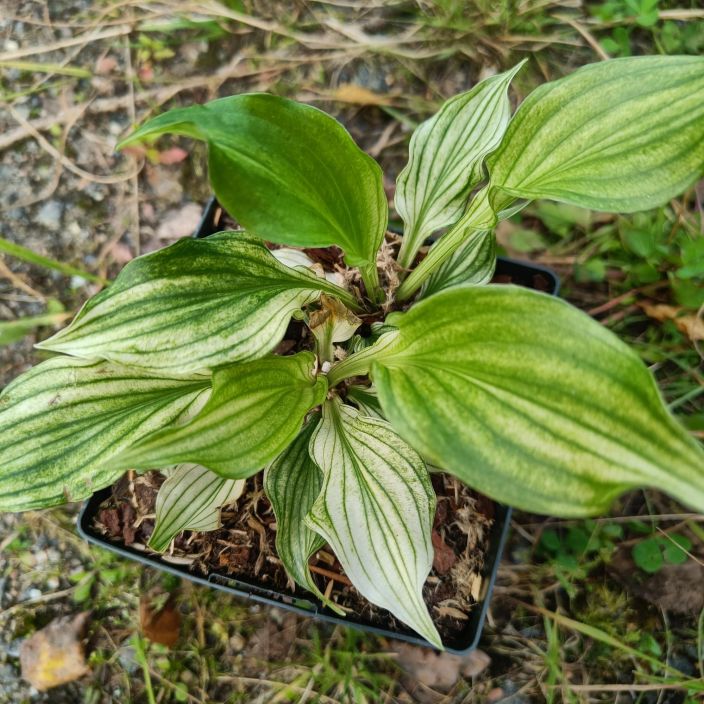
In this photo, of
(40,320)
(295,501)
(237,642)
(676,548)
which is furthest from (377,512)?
(40,320)

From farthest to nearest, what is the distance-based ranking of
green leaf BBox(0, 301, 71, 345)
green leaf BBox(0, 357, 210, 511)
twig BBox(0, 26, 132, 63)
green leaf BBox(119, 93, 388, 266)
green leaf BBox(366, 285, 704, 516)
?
twig BBox(0, 26, 132, 63) → green leaf BBox(0, 301, 71, 345) → green leaf BBox(0, 357, 210, 511) → green leaf BBox(119, 93, 388, 266) → green leaf BBox(366, 285, 704, 516)

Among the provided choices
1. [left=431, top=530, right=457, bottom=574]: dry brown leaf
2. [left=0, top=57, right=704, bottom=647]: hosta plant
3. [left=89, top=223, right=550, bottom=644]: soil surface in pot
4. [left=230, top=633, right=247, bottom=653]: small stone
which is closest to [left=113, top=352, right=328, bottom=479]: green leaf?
[left=0, top=57, right=704, bottom=647]: hosta plant

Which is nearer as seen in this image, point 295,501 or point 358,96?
point 295,501

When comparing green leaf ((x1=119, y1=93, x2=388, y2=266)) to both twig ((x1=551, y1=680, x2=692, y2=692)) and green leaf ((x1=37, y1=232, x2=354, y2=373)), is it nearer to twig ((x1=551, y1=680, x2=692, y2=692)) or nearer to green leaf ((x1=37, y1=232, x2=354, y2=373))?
green leaf ((x1=37, y1=232, x2=354, y2=373))

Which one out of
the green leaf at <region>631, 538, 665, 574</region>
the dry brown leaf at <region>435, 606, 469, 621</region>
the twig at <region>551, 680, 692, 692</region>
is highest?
the dry brown leaf at <region>435, 606, 469, 621</region>

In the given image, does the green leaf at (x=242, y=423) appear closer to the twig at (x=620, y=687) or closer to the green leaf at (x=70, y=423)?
the green leaf at (x=70, y=423)

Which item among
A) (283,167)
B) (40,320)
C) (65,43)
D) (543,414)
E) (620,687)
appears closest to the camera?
(543,414)

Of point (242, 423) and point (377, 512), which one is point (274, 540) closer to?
point (377, 512)
